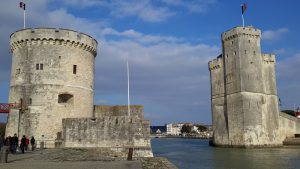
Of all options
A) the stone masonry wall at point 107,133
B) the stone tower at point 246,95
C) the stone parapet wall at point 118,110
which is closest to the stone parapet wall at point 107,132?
the stone masonry wall at point 107,133

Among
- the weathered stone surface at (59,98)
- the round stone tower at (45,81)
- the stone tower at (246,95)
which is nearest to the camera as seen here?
the weathered stone surface at (59,98)

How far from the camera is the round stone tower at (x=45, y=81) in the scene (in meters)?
20.4

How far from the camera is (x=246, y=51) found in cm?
3944

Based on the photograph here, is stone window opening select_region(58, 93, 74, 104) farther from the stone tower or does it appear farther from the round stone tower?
the stone tower

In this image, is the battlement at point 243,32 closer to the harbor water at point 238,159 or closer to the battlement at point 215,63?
the battlement at point 215,63

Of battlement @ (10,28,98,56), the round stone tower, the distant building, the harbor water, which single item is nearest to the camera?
the harbor water

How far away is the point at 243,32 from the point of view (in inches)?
1560

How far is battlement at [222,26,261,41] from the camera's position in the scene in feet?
130

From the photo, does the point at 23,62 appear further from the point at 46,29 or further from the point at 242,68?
the point at 242,68

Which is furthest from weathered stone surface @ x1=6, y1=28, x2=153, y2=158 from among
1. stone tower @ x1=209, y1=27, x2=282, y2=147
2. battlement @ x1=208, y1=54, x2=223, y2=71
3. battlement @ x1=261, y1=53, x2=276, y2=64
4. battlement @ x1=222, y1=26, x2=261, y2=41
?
battlement @ x1=261, y1=53, x2=276, y2=64

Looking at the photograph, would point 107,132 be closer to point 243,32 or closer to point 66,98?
point 66,98

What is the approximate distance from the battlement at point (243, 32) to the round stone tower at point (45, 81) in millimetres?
23278

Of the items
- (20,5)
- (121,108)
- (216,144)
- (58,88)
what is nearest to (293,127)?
(216,144)

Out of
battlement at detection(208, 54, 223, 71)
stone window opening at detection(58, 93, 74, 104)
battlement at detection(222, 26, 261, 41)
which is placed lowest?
stone window opening at detection(58, 93, 74, 104)
